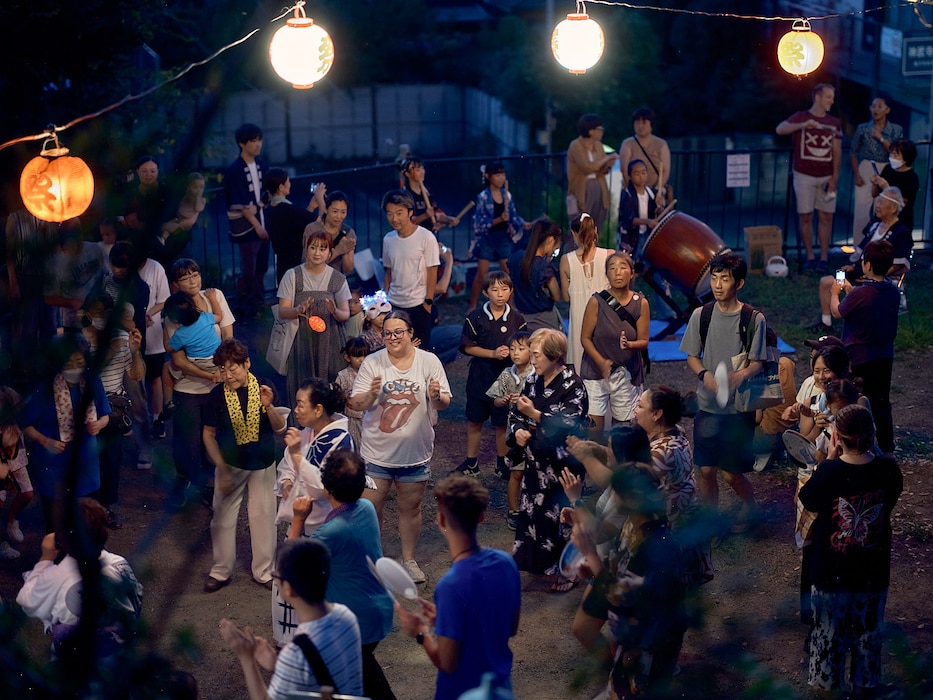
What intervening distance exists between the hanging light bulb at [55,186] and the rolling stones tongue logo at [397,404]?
5.99 ft

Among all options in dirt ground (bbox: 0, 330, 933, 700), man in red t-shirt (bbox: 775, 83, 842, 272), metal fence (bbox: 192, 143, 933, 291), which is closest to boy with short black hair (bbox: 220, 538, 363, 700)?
dirt ground (bbox: 0, 330, 933, 700)

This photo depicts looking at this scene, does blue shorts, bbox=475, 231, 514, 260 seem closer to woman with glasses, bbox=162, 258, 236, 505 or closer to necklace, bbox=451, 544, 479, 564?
woman with glasses, bbox=162, 258, 236, 505

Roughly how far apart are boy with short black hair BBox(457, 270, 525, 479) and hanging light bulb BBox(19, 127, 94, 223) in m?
2.64

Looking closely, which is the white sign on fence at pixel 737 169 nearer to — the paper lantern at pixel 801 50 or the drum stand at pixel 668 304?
the paper lantern at pixel 801 50

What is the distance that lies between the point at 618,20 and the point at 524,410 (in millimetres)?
16229

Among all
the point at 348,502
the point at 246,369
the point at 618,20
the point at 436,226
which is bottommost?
the point at 348,502

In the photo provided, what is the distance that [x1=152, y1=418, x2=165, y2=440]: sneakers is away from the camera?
834cm

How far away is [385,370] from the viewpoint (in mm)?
6164

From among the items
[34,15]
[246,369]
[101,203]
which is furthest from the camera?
[34,15]

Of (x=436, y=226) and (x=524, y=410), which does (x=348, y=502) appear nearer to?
(x=524, y=410)

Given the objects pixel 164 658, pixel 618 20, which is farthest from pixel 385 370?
pixel 618 20

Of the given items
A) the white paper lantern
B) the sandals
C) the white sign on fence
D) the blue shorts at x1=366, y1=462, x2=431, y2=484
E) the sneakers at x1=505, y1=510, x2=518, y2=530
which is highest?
the white paper lantern

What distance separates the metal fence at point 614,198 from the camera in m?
13.6

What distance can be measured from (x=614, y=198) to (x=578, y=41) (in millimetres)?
3910
